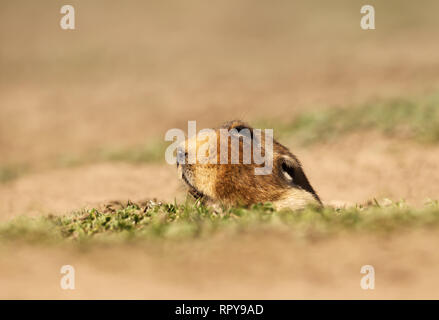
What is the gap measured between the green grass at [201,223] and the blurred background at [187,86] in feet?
2.52

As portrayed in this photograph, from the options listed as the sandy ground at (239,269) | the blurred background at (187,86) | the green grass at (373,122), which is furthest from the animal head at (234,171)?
the green grass at (373,122)

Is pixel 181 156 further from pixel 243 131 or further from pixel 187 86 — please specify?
pixel 187 86

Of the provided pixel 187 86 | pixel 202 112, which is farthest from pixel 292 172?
pixel 187 86

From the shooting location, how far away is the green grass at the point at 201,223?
3977 millimetres

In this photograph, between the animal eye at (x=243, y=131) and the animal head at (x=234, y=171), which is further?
the animal eye at (x=243, y=131)

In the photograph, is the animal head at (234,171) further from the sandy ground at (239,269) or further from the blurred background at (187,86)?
the blurred background at (187,86)

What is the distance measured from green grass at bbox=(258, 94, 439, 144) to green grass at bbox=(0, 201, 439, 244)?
176 inches

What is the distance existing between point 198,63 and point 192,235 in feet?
50.3

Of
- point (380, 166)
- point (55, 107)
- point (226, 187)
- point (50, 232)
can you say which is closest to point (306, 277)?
point (226, 187)

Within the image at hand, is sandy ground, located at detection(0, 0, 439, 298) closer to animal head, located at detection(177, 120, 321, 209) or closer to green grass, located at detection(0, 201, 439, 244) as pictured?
green grass, located at detection(0, 201, 439, 244)

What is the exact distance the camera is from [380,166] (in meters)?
8.20

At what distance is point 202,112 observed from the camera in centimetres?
1343

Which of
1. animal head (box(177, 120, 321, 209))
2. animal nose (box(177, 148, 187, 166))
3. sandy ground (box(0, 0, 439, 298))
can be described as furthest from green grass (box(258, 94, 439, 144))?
animal nose (box(177, 148, 187, 166))

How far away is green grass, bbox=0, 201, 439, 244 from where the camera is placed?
3.98m
